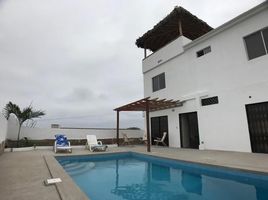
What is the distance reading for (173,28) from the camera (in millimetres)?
13766

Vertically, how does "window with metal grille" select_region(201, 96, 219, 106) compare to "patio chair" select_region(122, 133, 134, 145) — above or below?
above

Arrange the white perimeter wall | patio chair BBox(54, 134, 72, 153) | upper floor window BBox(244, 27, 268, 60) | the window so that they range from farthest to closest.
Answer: the white perimeter wall → the window → patio chair BBox(54, 134, 72, 153) → upper floor window BBox(244, 27, 268, 60)

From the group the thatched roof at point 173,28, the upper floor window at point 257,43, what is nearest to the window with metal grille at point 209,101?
the upper floor window at point 257,43

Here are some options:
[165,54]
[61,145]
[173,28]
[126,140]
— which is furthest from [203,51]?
[61,145]

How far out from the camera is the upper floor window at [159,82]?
13.6 metres

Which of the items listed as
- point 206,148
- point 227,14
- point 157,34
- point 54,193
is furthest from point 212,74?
point 54,193

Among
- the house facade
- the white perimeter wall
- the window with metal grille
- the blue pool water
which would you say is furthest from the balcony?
the blue pool water

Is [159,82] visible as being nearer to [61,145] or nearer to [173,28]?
[173,28]

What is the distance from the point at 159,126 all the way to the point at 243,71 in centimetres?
699

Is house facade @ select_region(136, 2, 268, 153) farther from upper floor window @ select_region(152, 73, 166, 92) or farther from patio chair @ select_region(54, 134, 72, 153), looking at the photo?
patio chair @ select_region(54, 134, 72, 153)

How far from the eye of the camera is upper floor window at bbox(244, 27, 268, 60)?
783cm

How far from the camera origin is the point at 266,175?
172 inches

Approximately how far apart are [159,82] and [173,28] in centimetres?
427

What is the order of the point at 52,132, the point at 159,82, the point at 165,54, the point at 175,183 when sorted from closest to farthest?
the point at 175,183, the point at 165,54, the point at 52,132, the point at 159,82
